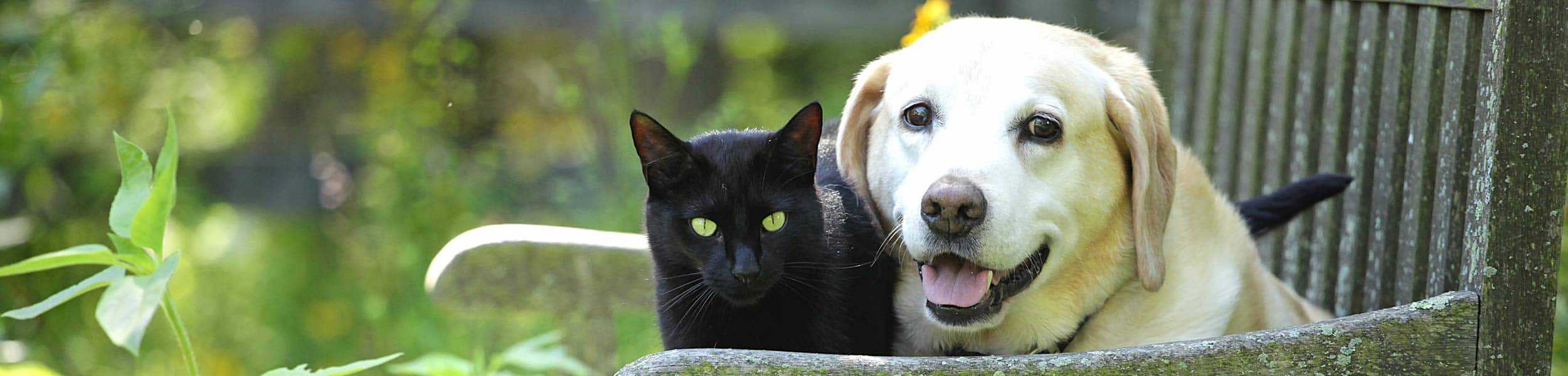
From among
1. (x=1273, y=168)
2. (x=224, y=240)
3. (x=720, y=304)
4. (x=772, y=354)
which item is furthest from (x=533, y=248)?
(x=224, y=240)

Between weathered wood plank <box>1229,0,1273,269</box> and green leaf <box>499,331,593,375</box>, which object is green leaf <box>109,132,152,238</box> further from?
weathered wood plank <box>1229,0,1273,269</box>

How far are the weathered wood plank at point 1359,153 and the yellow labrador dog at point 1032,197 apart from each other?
0.33 m

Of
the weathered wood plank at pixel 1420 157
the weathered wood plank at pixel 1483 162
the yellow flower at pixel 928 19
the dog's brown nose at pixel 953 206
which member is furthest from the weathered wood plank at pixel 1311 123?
the dog's brown nose at pixel 953 206

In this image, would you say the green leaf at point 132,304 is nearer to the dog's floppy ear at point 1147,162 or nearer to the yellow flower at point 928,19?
the dog's floppy ear at point 1147,162

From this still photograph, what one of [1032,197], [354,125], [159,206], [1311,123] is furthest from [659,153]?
[354,125]

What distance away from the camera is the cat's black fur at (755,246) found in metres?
1.84

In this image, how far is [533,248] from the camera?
2943 millimetres

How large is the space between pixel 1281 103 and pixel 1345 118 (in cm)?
30

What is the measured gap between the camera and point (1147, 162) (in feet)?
→ 6.30

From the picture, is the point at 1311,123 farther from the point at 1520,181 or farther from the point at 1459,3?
the point at 1520,181

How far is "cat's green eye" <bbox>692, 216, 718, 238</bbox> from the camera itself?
185 centimetres

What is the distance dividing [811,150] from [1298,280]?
1517mm

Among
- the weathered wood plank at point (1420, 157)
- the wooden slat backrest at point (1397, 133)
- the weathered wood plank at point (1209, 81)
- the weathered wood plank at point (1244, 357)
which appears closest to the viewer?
the weathered wood plank at point (1244, 357)

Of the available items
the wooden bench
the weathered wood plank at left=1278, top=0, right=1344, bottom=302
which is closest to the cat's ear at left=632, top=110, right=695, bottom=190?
the wooden bench
